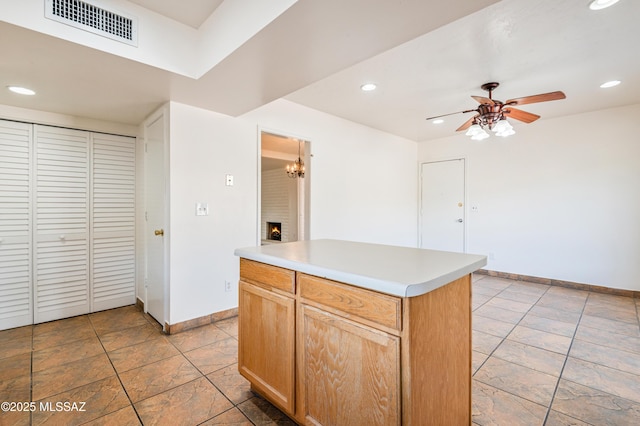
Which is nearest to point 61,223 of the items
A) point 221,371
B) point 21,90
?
point 21,90

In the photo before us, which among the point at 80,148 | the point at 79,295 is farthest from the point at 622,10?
the point at 79,295

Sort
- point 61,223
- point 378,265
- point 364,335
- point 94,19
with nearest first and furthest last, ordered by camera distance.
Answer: point 364,335 < point 378,265 < point 94,19 < point 61,223

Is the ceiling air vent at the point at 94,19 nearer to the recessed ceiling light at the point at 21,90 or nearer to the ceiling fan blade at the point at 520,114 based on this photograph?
the recessed ceiling light at the point at 21,90

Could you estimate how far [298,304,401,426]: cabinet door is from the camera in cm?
107

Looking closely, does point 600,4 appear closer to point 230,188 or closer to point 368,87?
point 368,87

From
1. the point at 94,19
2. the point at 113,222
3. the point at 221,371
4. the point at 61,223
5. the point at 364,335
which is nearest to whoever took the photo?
the point at 364,335

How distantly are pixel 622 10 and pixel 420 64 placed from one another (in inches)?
51.0

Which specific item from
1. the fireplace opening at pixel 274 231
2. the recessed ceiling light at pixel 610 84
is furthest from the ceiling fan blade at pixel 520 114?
the fireplace opening at pixel 274 231

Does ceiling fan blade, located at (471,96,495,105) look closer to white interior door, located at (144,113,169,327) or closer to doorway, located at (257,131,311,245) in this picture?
white interior door, located at (144,113,169,327)

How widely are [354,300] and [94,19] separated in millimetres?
2218

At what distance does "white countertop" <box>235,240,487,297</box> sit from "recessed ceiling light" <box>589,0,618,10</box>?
1818mm

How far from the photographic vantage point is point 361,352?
3.78 feet

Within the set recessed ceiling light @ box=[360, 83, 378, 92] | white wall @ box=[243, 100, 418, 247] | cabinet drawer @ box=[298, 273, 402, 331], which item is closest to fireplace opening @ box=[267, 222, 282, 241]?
white wall @ box=[243, 100, 418, 247]

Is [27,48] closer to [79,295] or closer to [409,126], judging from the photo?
[79,295]
